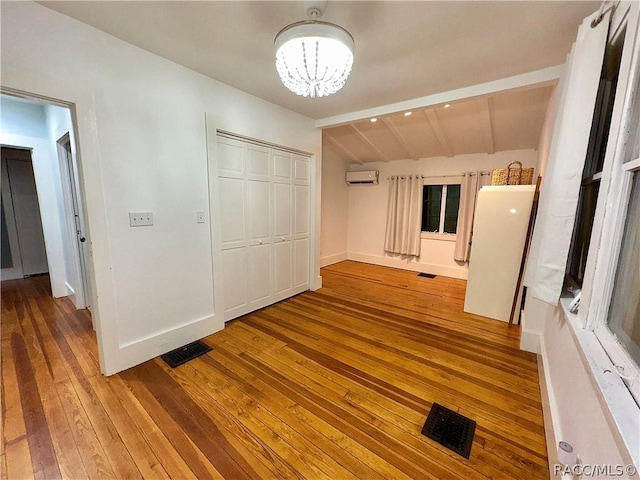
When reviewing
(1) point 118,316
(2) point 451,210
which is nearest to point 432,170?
(2) point 451,210

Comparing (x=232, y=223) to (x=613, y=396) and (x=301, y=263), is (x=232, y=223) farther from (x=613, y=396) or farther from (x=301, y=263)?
(x=613, y=396)

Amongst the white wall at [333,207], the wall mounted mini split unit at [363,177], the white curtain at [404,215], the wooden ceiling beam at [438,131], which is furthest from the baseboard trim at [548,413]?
the wall mounted mini split unit at [363,177]

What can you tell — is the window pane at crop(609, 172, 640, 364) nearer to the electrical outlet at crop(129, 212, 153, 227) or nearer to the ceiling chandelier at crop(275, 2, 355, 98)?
the ceiling chandelier at crop(275, 2, 355, 98)

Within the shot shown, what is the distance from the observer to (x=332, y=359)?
2.19 m

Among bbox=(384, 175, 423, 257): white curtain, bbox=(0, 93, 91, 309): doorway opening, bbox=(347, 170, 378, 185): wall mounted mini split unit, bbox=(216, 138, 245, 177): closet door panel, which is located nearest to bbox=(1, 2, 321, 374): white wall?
A: bbox=(216, 138, 245, 177): closet door panel

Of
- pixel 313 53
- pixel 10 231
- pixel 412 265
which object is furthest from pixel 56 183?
pixel 412 265

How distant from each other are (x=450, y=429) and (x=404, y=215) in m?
4.04

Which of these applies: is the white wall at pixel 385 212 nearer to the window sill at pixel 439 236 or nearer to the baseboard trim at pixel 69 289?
the window sill at pixel 439 236

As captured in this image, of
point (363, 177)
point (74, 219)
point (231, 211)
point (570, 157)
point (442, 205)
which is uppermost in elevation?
point (363, 177)

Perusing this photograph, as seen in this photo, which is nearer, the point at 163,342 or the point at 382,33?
the point at 382,33

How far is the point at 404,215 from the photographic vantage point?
5.10 metres

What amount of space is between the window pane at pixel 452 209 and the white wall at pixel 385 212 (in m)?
0.28

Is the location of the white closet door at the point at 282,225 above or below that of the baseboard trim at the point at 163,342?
above

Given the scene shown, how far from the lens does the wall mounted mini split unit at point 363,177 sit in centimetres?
539
